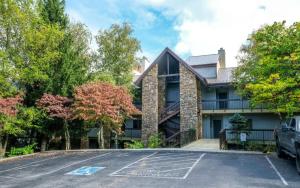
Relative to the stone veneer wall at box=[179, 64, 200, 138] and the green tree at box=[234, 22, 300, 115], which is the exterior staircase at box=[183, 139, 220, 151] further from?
the green tree at box=[234, 22, 300, 115]

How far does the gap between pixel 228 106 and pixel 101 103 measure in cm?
1270

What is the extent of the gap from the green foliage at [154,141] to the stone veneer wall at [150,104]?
552mm

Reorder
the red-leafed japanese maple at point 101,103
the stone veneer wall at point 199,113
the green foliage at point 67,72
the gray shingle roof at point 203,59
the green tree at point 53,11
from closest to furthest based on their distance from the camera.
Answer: the red-leafed japanese maple at point 101,103
the green foliage at point 67,72
the green tree at point 53,11
the stone veneer wall at point 199,113
the gray shingle roof at point 203,59

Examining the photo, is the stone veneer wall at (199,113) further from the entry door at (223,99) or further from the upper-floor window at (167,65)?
the upper-floor window at (167,65)

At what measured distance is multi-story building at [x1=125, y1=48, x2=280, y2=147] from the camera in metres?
25.0

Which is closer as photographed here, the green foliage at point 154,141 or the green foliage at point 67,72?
the green foliage at point 67,72

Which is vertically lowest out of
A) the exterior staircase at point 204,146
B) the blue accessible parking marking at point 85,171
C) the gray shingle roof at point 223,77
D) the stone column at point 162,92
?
the blue accessible parking marking at point 85,171

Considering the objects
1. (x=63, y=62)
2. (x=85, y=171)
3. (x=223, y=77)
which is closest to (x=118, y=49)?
(x=63, y=62)

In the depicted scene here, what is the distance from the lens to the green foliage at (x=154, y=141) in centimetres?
2366

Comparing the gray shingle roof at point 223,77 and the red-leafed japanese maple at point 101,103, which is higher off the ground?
the gray shingle roof at point 223,77

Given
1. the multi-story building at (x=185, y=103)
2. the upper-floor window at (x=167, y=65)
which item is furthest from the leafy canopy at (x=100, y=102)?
the upper-floor window at (x=167, y=65)

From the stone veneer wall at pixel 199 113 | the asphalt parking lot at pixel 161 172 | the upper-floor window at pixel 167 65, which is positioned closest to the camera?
the asphalt parking lot at pixel 161 172

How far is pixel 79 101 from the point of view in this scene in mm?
20234

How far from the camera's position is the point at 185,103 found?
2506 cm
